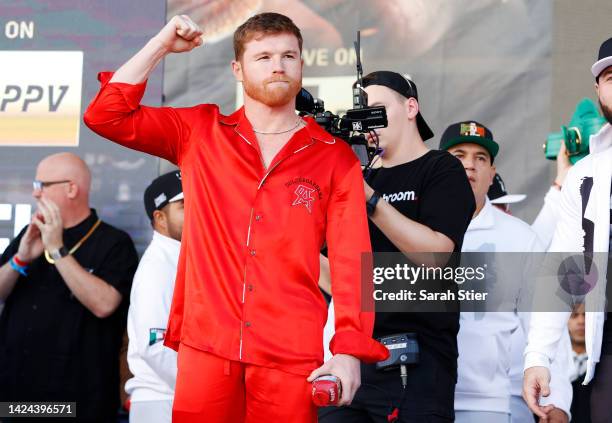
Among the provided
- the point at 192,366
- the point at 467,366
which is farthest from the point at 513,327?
the point at 192,366

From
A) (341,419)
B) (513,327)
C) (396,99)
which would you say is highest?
(396,99)

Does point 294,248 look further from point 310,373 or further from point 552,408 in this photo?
point 552,408

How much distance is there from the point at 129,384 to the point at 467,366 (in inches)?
63.7

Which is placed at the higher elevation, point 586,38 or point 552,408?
point 586,38

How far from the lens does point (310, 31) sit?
18.7 ft

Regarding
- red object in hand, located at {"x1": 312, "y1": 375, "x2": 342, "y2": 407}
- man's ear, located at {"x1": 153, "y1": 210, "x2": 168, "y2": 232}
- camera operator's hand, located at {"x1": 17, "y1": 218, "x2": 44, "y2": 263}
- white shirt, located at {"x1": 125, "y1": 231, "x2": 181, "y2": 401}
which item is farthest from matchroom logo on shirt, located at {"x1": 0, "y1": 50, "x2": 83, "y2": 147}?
red object in hand, located at {"x1": 312, "y1": 375, "x2": 342, "y2": 407}

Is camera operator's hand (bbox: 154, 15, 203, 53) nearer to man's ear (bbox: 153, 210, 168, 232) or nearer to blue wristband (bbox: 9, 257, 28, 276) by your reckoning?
man's ear (bbox: 153, 210, 168, 232)

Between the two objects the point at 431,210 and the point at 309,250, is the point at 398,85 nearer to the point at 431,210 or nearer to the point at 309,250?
the point at 431,210

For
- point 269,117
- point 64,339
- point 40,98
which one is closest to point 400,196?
point 269,117

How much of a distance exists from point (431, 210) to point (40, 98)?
307 cm

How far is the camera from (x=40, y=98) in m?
5.93

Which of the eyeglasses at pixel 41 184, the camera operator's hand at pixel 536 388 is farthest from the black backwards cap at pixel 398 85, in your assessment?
the eyeglasses at pixel 41 184

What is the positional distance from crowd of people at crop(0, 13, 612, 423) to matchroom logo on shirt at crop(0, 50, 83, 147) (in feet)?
4.00

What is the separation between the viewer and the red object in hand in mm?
2711
